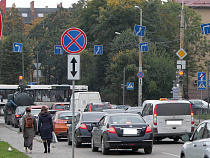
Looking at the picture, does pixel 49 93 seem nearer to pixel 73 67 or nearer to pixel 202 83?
pixel 202 83

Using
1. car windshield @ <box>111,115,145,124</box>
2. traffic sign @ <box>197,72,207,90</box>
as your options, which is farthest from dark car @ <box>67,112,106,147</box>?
traffic sign @ <box>197,72,207,90</box>

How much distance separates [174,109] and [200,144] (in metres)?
12.6

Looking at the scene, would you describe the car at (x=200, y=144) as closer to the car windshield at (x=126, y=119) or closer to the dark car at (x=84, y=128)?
the car windshield at (x=126, y=119)

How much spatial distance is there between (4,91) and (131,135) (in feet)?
142

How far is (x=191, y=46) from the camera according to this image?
274 feet

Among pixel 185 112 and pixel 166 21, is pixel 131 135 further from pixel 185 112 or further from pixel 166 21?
pixel 166 21

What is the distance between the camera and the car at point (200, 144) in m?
10.3

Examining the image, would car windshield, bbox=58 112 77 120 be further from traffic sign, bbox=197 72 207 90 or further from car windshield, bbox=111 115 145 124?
traffic sign, bbox=197 72 207 90

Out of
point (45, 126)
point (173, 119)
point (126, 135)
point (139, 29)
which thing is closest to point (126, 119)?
point (126, 135)

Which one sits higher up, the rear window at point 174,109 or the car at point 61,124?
the rear window at point 174,109

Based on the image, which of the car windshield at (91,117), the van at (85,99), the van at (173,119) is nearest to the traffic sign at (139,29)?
the van at (85,99)

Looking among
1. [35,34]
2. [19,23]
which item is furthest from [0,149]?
[19,23]

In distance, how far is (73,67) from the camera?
1442 centimetres

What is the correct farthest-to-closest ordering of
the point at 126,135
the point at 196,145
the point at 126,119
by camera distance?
the point at 126,119
the point at 126,135
the point at 196,145
